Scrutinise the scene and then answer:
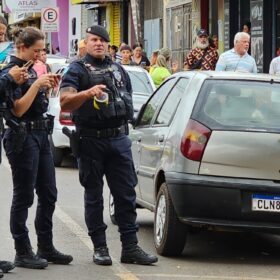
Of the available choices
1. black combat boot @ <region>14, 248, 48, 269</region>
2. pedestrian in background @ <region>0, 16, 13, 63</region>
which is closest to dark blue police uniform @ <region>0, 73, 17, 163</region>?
pedestrian in background @ <region>0, 16, 13, 63</region>

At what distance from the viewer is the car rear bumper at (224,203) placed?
816 cm

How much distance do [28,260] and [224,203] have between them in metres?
1.60

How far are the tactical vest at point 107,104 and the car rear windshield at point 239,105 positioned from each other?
25.0 inches

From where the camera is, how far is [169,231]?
845cm

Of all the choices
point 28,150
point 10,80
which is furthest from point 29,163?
point 10,80

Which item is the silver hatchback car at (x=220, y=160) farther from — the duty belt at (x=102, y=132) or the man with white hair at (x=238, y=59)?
the man with white hair at (x=238, y=59)

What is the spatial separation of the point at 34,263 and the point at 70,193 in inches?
208

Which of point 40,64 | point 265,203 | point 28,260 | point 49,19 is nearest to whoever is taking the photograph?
point 28,260

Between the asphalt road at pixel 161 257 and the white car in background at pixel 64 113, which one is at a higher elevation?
the white car in background at pixel 64 113

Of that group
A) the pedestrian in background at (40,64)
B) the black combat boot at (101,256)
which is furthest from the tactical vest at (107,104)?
the black combat boot at (101,256)

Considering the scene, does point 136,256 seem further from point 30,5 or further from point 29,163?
point 30,5

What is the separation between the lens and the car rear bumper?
321 inches

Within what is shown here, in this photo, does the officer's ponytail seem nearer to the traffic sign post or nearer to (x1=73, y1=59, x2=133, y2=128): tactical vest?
(x1=73, y1=59, x2=133, y2=128): tactical vest

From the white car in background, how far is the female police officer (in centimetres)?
714
